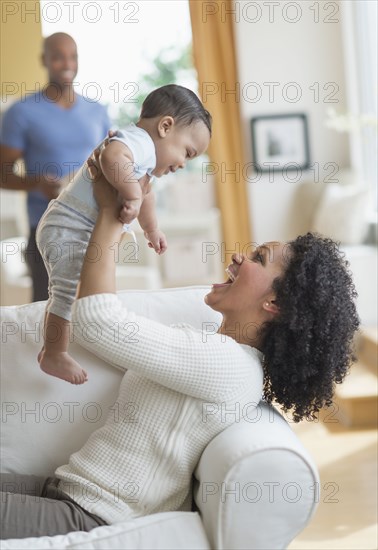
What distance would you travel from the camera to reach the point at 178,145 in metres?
1.85

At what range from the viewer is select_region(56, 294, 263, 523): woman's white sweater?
1540mm

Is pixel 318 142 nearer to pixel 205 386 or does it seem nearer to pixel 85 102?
pixel 85 102

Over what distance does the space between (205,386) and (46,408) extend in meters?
0.51

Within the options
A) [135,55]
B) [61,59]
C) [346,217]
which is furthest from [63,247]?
[135,55]

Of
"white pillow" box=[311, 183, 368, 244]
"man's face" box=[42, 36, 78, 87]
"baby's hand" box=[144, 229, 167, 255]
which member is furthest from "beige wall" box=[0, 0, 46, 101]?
"baby's hand" box=[144, 229, 167, 255]

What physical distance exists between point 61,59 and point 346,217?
2427 mm

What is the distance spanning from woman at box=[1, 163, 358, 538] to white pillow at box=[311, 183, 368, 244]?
3.36m

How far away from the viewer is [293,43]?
19.6 ft

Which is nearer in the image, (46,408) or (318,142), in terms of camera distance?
(46,408)

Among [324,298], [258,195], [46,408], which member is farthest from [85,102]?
[258,195]

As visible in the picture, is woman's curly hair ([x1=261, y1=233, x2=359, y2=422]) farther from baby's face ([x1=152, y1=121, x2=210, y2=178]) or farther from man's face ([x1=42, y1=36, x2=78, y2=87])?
man's face ([x1=42, y1=36, x2=78, y2=87])

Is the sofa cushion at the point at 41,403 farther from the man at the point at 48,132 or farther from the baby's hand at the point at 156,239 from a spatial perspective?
the man at the point at 48,132

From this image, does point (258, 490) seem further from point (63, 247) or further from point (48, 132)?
point (48, 132)

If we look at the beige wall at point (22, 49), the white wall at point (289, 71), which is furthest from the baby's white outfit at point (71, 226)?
the white wall at point (289, 71)
